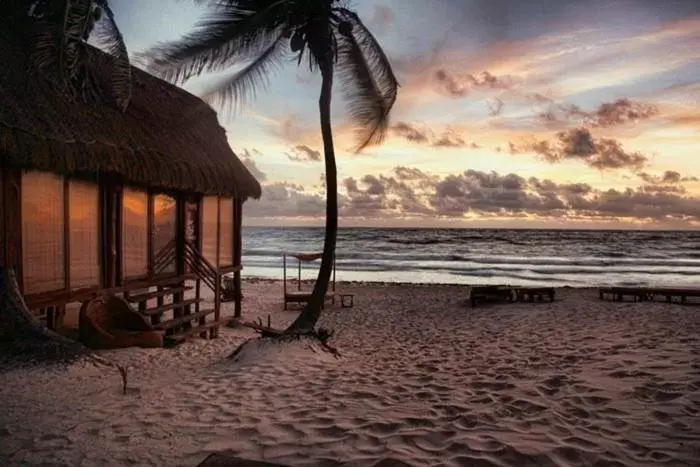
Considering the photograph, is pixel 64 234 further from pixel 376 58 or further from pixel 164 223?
pixel 376 58

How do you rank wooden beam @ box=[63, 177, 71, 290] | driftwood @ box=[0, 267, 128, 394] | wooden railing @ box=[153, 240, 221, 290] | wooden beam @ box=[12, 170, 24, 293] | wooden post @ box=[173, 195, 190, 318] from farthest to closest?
wooden post @ box=[173, 195, 190, 318], wooden railing @ box=[153, 240, 221, 290], wooden beam @ box=[63, 177, 71, 290], wooden beam @ box=[12, 170, 24, 293], driftwood @ box=[0, 267, 128, 394]

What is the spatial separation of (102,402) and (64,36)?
483cm

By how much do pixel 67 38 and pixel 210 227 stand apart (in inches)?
232

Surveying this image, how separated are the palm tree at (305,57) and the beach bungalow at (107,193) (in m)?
1.66

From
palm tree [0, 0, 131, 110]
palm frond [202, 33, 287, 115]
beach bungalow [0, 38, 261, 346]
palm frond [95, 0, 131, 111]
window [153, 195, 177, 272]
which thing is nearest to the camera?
palm tree [0, 0, 131, 110]

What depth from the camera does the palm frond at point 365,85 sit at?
29.9 ft

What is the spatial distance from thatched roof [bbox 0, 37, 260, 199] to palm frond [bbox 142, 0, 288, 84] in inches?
62.5

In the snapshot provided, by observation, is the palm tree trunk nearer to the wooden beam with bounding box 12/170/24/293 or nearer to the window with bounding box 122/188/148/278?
the window with bounding box 122/188/148/278

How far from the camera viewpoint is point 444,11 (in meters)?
10.3

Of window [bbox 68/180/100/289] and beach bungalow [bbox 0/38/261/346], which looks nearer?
beach bungalow [bbox 0/38/261/346]

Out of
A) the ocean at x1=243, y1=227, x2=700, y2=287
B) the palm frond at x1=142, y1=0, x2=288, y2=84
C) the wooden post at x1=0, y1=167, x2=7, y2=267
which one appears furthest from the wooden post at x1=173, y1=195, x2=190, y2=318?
the ocean at x1=243, y1=227, x2=700, y2=287

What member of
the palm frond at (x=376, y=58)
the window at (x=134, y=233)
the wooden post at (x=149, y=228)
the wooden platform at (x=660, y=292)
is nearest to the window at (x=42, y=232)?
the window at (x=134, y=233)

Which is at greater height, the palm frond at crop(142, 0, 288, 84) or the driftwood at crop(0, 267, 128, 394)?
the palm frond at crop(142, 0, 288, 84)

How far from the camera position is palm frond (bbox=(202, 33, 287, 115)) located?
9055mm
